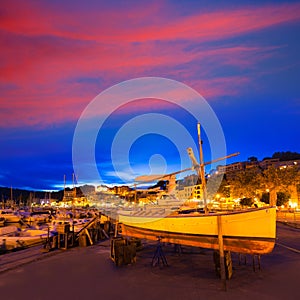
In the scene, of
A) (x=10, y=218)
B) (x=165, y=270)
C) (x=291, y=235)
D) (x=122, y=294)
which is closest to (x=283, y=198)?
(x=291, y=235)

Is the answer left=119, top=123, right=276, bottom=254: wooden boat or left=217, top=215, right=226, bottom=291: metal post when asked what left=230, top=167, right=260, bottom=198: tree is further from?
left=217, top=215, right=226, bottom=291: metal post

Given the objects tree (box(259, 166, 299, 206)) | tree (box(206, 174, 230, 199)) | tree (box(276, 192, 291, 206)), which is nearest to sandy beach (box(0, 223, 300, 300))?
tree (box(259, 166, 299, 206))

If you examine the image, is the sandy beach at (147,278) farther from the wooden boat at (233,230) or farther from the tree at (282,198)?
the tree at (282,198)

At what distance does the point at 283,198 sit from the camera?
1750 inches

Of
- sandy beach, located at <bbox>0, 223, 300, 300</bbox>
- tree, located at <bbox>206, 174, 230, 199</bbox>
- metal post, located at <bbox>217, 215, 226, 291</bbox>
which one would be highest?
tree, located at <bbox>206, 174, 230, 199</bbox>

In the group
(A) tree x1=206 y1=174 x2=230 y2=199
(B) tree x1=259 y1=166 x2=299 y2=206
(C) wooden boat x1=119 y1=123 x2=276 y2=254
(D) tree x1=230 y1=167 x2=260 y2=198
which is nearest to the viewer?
(C) wooden boat x1=119 y1=123 x2=276 y2=254

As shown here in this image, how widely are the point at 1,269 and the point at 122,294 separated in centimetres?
683

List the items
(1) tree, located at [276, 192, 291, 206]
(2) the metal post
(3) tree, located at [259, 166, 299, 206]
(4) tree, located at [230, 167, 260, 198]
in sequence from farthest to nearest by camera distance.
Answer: (1) tree, located at [276, 192, 291, 206]
(4) tree, located at [230, 167, 260, 198]
(3) tree, located at [259, 166, 299, 206]
(2) the metal post

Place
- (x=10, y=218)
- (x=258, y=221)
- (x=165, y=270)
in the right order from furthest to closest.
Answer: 1. (x=10, y=218)
2. (x=165, y=270)
3. (x=258, y=221)

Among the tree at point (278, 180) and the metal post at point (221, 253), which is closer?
the metal post at point (221, 253)

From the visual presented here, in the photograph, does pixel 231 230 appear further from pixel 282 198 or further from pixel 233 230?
pixel 282 198

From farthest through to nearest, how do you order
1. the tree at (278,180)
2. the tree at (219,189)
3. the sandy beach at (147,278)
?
the tree at (219,189) < the tree at (278,180) < the sandy beach at (147,278)

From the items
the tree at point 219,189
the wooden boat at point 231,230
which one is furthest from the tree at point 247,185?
the wooden boat at point 231,230

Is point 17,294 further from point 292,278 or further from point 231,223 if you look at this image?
point 292,278
